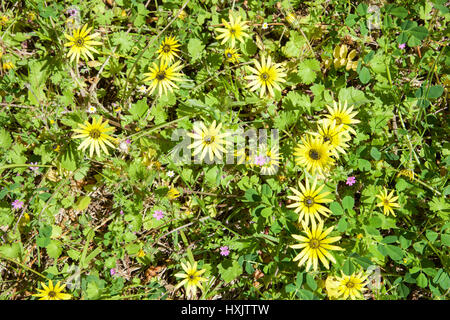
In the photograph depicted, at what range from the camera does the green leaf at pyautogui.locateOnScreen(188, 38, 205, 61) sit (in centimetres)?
326

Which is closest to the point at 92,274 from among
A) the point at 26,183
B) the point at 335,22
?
the point at 26,183

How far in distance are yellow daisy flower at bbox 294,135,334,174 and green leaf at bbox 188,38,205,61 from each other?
1391mm

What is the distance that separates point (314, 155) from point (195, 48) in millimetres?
1589

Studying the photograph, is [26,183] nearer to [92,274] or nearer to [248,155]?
[92,274]

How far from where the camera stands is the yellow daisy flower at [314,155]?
9.07 feet

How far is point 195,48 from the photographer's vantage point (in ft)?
10.8

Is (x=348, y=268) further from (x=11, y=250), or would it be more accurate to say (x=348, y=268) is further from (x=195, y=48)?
(x=11, y=250)

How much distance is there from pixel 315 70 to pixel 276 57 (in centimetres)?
46

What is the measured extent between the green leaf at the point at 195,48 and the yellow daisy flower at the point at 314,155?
4.56 feet

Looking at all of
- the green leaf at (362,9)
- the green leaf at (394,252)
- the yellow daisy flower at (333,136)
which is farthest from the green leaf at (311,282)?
the green leaf at (362,9)

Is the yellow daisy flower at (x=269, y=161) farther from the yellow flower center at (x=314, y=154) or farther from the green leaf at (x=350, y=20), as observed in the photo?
the green leaf at (x=350, y=20)

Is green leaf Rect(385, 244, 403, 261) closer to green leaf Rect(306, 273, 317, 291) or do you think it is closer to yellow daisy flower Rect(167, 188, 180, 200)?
green leaf Rect(306, 273, 317, 291)

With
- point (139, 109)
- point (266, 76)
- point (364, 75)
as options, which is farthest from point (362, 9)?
point (139, 109)

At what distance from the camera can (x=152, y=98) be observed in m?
3.50
